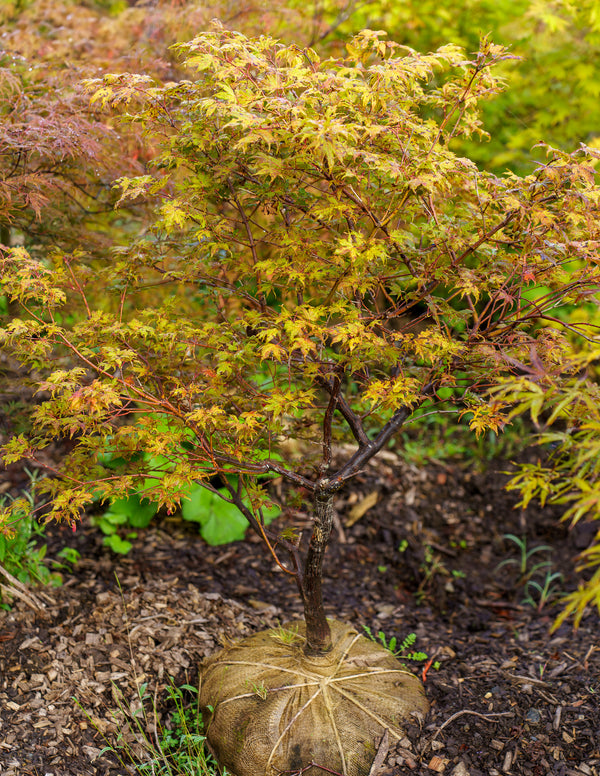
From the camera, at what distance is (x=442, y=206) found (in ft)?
7.58

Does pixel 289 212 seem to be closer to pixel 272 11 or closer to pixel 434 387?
pixel 434 387

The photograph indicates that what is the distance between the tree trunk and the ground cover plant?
2 centimetres

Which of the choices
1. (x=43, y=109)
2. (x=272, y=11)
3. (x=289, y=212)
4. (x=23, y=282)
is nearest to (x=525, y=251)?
(x=289, y=212)

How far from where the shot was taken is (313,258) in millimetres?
2131

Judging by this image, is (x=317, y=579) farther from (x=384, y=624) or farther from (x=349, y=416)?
(x=384, y=624)

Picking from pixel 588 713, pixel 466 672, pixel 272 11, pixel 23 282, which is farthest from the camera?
pixel 272 11

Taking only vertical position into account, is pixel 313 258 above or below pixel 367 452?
above

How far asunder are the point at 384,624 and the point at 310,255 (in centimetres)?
212

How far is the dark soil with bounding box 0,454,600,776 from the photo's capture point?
2340 mm

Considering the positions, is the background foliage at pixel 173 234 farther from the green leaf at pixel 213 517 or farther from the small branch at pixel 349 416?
the green leaf at pixel 213 517

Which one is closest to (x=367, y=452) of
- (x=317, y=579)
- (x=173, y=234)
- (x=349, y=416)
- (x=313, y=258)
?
(x=349, y=416)

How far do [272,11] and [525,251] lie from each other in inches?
126

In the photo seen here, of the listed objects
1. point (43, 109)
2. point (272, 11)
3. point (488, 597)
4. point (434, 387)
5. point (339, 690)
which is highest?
point (272, 11)

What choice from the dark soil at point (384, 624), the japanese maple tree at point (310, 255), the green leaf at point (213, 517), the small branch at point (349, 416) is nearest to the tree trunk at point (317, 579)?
the japanese maple tree at point (310, 255)
